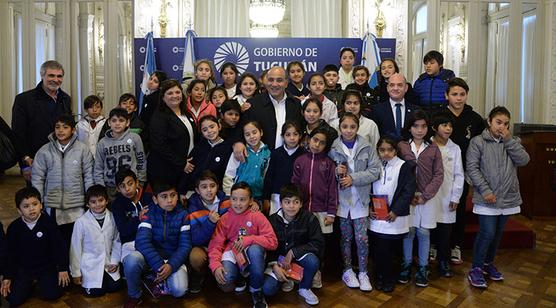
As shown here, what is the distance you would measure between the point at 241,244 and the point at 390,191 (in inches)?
40.4

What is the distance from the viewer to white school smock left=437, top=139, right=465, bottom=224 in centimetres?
316

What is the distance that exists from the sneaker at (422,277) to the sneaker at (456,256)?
1.67ft

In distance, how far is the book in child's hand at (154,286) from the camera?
2.80 meters

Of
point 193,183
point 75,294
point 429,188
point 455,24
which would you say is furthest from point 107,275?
point 455,24

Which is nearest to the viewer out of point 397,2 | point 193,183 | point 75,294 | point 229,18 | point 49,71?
point 75,294

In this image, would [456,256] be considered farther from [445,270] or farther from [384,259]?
[384,259]

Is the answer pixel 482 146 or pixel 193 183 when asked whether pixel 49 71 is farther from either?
pixel 482 146

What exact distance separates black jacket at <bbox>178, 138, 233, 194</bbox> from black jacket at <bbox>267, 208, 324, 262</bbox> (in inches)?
22.3

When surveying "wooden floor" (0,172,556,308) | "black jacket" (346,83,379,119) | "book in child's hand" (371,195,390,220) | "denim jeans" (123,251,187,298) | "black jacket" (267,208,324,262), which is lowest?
"wooden floor" (0,172,556,308)

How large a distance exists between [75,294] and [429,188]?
2.40 meters

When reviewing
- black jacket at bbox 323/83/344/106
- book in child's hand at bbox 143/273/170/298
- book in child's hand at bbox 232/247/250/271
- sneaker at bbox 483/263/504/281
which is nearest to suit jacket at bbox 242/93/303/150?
black jacket at bbox 323/83/344/106

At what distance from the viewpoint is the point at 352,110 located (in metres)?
3.18

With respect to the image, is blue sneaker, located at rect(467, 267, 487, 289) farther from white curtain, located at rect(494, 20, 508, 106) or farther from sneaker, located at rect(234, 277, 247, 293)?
white curtain, located at rect(494, 20, 508, 106)

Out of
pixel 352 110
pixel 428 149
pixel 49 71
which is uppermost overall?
pixel 49 71
